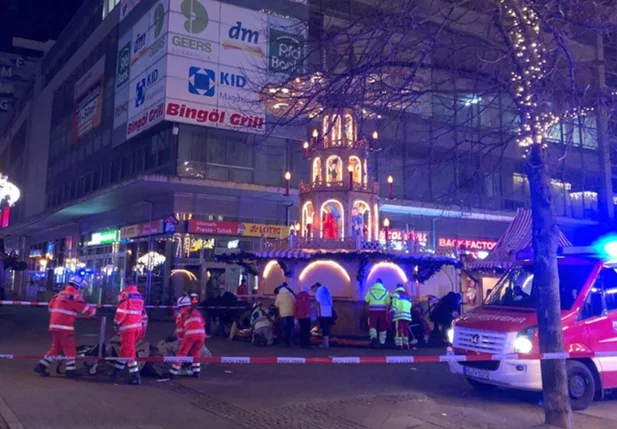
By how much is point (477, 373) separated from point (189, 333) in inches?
199

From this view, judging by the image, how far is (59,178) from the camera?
4362 cm

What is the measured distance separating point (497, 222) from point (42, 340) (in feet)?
90.1

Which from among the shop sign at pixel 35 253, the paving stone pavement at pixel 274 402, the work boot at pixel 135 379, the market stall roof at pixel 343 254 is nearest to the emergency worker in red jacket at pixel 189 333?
the paving stone pavement at pixel 274 402

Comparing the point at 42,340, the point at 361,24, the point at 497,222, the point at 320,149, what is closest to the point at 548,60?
the point at 361,24

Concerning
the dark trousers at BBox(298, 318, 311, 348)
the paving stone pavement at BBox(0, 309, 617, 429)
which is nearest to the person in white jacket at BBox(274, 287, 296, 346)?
the dark trousers at BBox(298, 318, 311, 348)

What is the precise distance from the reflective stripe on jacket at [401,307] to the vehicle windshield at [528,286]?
5.84 m

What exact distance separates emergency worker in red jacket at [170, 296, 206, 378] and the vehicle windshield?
5289 millimetres

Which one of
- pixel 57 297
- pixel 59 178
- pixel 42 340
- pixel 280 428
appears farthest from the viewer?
pixel 59 178

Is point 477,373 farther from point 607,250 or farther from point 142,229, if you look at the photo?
point 142,229

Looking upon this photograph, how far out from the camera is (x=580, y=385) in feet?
29.9

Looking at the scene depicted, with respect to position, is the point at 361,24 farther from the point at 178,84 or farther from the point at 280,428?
the point at 178,84

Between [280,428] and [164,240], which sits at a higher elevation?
[164,240]

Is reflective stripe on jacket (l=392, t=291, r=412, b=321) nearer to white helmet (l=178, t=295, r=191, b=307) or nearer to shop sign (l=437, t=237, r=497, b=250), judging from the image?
white helmet (l=178, t=295, r=191, b=307)

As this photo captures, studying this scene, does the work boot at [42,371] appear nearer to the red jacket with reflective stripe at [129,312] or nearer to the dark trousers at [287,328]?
the red jacket with reflective stripe at [129,312]
